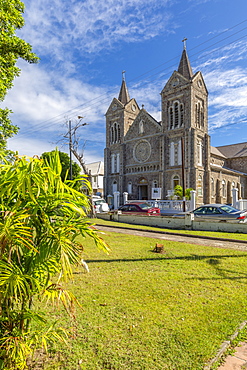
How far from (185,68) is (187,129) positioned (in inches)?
406

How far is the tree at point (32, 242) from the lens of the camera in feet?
5.66

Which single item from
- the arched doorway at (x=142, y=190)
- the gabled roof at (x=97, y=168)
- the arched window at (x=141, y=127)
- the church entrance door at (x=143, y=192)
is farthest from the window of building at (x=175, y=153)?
the gabled roof at (x=97, y=168)

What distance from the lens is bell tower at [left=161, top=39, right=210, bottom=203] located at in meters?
31.8

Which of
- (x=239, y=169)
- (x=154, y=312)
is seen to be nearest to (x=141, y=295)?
(x=154, y=312)

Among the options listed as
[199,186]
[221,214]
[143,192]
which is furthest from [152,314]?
[143,192]

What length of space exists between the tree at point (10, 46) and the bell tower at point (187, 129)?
2491cm

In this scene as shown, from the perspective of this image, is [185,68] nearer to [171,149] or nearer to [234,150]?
[171,149]

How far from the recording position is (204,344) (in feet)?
8.71

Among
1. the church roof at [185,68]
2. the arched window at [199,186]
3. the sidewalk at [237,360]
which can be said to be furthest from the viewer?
the church roof at [185,68]

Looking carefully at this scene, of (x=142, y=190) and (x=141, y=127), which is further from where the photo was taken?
(x=141, y=127)

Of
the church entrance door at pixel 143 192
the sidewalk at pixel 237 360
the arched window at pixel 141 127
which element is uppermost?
the arched window at pixel 141 127

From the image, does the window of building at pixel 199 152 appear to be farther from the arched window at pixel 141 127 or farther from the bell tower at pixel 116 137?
the bell tower at pixel 116 137

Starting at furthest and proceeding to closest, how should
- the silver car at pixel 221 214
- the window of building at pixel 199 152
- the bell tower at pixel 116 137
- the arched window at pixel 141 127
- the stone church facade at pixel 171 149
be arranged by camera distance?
1. the bell tower at pixel 116 137
2. the arched window at pixel 141 127
3. the window of building at pixel 199 152
4. the stone church facade at pixel 171 149
5. the silver car at pixel 221 214

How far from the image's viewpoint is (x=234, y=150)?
48719 millimetres
